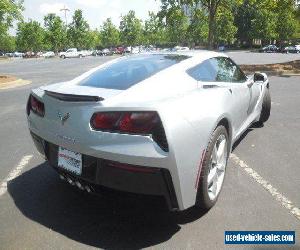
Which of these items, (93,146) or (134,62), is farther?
(134,62)

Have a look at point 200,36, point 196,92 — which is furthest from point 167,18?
point 200,36

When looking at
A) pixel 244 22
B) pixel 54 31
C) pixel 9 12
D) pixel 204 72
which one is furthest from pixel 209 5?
pixel 244 22

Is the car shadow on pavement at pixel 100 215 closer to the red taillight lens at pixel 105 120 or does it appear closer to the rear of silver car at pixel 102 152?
the rear of silver car at pixel 102 152

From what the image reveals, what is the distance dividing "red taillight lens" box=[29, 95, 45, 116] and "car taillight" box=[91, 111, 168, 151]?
860mm

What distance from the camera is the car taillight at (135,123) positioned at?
9.00 ft

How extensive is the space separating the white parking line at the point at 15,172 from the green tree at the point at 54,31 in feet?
230

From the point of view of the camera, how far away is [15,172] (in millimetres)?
4539

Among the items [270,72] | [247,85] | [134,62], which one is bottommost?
[270,72]

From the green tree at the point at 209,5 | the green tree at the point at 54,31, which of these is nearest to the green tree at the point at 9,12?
the green tree at the point at 209,5

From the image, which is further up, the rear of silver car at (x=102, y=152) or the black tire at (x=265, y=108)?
the rear of silver car at (x=102, y=152)

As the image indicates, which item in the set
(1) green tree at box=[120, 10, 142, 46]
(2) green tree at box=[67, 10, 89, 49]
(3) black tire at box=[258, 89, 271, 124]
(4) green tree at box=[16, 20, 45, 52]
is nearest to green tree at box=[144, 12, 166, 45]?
(1) green tree at box=[120, 10, 142, 46]

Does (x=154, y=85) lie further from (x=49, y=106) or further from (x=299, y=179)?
(x=299, y=179)

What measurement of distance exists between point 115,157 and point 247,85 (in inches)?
104

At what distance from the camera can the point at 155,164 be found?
272 cm
